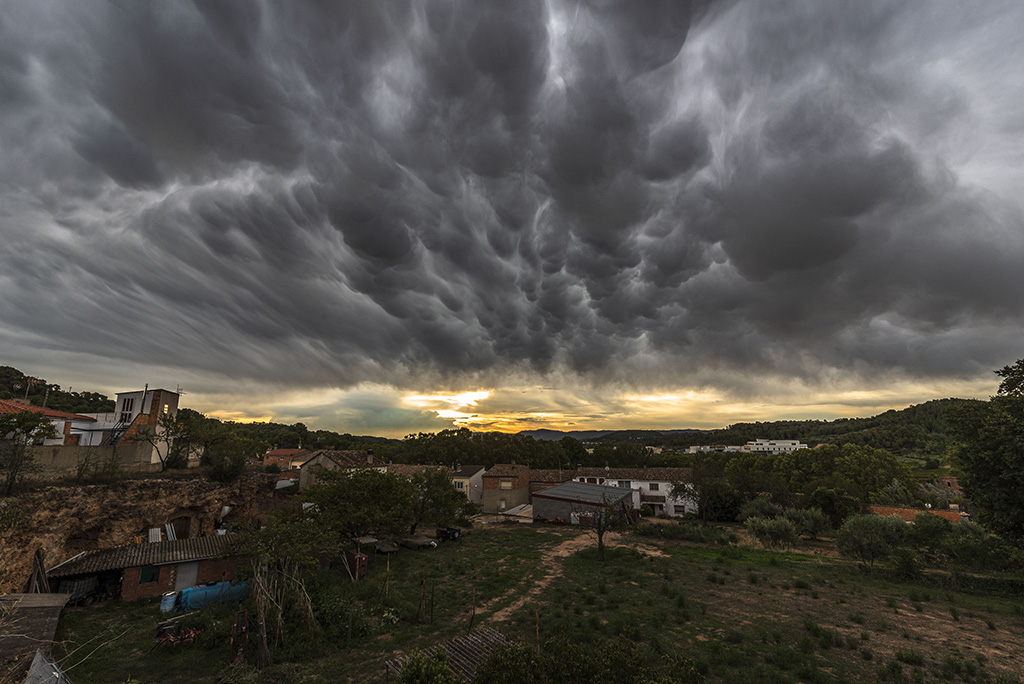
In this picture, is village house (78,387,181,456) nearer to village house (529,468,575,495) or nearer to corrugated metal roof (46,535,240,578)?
corrugated metal roof (46,535,240,578)

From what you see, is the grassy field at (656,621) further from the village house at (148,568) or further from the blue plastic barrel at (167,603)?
the village house at (148,568)

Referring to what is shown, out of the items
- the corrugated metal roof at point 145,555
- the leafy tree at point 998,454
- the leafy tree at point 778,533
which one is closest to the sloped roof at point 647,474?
the leafy tree at point 778,533

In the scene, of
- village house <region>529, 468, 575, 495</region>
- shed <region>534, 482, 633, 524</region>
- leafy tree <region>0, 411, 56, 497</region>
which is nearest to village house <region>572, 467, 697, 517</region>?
village house <region>529, 468, 575, 495</region>

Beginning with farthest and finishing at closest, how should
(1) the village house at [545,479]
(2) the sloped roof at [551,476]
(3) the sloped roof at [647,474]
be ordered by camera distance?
1. (2) the sloped roof at [551,476]
2. (1) the village house at [545,479]
3. (3) the sloped roof at [647,474]

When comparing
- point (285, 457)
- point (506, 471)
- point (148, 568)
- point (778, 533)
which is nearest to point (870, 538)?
point (778, 533)

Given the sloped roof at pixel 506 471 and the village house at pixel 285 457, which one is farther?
the village house at pixel 285 457

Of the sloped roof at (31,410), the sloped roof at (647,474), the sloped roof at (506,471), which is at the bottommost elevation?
the sloped roof at (647,474)

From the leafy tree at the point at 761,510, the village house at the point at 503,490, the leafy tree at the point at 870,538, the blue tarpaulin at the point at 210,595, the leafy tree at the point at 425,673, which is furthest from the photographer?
the village house at the point at 503,490
